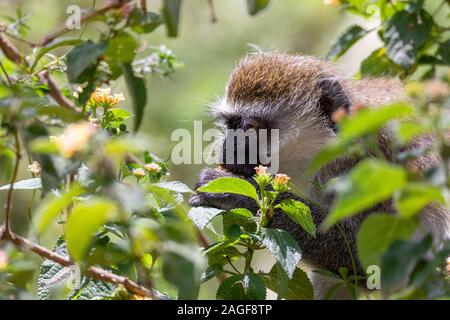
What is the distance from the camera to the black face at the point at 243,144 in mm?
4281

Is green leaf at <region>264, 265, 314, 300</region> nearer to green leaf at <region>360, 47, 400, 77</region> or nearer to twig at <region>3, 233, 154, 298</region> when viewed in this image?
twig at <region>3, 233, 154, 298</region>

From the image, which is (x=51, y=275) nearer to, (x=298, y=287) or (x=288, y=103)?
(x=298, y=287)

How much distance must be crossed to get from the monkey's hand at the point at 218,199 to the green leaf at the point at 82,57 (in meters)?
1.85

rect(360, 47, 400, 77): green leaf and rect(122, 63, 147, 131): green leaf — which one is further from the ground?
rect(360, 47, 400, 77): green leaf

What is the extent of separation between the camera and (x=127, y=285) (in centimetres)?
233

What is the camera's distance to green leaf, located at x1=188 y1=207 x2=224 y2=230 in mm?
2809

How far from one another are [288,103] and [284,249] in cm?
214

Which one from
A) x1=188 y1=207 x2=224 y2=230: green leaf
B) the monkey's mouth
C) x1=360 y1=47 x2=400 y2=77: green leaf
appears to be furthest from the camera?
x1=360 y1=47 x2=400 y2=77: green leaf

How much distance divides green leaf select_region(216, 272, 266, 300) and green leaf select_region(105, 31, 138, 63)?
3.01 feet

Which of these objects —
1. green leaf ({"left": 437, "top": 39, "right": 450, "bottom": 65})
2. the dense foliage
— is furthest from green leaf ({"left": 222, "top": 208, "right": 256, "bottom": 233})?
green leaf ({"left": 437, "top": 39, "right": 450, "bottom": 65})

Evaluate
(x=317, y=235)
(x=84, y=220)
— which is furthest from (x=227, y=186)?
(x=317, y=235)

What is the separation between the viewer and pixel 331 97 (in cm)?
463
